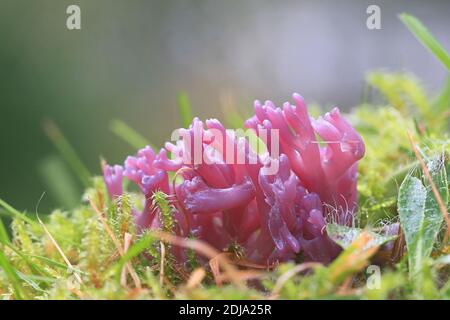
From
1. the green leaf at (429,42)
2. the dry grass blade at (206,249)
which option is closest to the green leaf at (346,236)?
the dry grass blade at (206,249)

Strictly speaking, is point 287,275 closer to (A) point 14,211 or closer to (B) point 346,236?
(B) point 346,236

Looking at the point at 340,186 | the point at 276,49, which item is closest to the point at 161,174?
the point at 340,186

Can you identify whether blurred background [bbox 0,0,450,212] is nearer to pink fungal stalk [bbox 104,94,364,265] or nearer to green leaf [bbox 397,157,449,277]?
pink fungal stalk [bbox 104,94,364,265]

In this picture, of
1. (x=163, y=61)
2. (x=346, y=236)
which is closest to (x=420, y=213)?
(x=346, y=236)

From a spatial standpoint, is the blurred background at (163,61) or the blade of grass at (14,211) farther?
the blurred background at (163,61)

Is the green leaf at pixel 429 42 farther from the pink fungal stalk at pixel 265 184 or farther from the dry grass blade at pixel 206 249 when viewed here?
the dry grass blade at pixel 206 249

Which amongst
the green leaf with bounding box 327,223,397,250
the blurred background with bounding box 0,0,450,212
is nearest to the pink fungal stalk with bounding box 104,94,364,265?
the green leaf with bounding box 327,223,397,250
